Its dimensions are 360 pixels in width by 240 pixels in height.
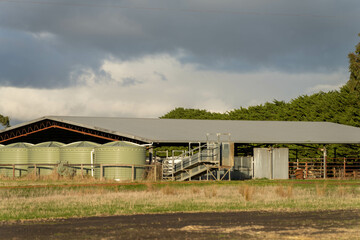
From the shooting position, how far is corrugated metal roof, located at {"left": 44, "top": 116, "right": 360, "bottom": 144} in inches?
1914

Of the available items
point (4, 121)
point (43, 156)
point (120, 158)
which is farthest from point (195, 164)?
point (4, 121)

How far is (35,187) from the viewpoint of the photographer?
35688mm

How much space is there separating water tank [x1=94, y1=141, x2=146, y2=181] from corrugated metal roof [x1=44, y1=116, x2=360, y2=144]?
3.61ft

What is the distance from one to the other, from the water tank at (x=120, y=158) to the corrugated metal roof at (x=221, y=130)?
1100 mm

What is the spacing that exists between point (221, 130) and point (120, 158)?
13292mm

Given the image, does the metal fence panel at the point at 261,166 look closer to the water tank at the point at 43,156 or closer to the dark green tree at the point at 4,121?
the water tank at the point at 43,156

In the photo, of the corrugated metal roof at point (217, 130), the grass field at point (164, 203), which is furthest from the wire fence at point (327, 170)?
the grass field at point (164, 203)

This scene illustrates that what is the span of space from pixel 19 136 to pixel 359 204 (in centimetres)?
3803

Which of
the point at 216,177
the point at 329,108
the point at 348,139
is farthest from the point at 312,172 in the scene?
the point at 329,108

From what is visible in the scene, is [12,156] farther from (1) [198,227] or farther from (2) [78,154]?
(1) [198,227]

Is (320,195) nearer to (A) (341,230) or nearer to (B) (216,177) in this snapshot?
(A) (341,230)

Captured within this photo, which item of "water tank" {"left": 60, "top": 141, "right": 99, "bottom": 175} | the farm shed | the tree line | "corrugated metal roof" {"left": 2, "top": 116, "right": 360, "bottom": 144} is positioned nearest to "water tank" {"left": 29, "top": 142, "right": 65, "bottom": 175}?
"water tank" {"left": 60, "top": 141, "right": 99, "bottom": 175}

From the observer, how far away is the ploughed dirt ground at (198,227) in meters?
15.7

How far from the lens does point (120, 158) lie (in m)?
44.9
